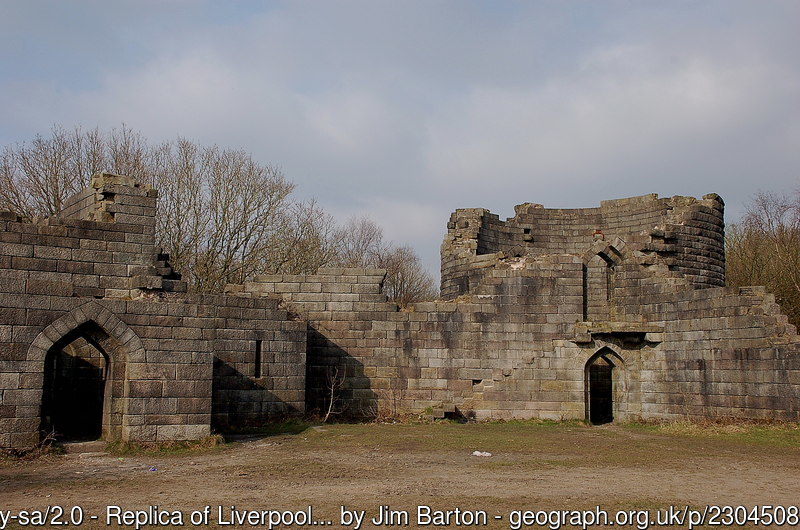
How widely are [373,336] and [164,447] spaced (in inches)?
291

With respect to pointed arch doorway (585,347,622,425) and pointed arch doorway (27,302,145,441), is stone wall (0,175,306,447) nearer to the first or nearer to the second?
pointed arch doorway (27,302,145,441)

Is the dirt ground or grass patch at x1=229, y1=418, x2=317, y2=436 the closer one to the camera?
the dirt ground

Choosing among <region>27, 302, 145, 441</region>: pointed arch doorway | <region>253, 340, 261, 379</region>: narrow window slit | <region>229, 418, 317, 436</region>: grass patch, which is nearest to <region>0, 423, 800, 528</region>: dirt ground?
<region>229, 418, 317, 436</region>: grass patch

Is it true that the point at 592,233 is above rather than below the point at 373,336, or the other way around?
above

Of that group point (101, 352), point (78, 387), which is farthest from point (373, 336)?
point (101, 352)

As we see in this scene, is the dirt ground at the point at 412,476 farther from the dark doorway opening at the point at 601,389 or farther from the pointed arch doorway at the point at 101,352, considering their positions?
the dark doorway opening at the point at 601,389

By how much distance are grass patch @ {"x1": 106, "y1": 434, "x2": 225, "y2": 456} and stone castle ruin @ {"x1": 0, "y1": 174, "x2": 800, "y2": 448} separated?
15cm

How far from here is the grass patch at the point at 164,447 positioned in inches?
531

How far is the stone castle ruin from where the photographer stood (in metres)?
13.9

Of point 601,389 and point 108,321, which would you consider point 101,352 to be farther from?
point 601,389

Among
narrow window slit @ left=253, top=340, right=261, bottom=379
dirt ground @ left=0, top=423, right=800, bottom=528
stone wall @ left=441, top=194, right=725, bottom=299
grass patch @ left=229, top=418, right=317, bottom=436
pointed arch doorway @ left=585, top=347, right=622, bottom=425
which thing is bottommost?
dirt ground @ left=0, top=423, right=800, bottom=528

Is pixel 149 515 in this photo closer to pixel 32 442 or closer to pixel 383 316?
pixel 32 442

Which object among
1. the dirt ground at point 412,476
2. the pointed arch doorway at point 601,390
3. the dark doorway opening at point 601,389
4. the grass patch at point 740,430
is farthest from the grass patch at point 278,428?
the dark doorway opening at point 601,389

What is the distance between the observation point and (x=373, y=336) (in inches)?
803
